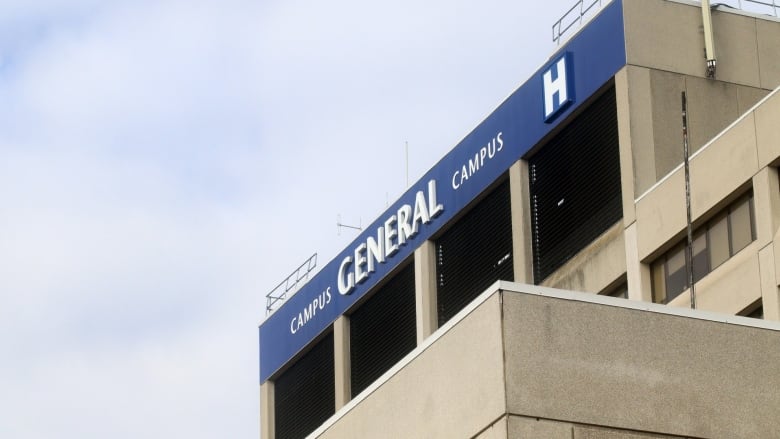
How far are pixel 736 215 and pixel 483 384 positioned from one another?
75.8ft

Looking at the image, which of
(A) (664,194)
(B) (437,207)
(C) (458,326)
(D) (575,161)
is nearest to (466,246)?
(B) (437,207)

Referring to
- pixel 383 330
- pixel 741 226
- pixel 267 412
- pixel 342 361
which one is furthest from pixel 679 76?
pixel 267 412

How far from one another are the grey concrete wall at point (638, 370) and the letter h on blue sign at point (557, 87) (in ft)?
91.7

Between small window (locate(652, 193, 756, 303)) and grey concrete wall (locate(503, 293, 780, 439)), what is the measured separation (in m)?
19.8

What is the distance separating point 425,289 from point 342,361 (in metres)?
6.32

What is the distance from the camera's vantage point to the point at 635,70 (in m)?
52.9

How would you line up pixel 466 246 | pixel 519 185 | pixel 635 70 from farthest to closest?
1. pixel 466 246
2. pixel 519 185
3. pixel 635 70

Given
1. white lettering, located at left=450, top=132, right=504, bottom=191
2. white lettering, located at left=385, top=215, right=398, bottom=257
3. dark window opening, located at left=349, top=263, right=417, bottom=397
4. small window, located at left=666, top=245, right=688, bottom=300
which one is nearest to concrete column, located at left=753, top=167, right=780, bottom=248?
small window, located at left=666, top=245, right=688, bottom=300

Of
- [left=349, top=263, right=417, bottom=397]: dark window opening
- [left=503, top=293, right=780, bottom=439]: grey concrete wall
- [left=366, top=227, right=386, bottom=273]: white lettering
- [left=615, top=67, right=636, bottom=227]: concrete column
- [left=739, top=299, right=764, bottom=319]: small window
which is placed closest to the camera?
[left=503, top=293, right=780, bottom=439]: grey concrete wall

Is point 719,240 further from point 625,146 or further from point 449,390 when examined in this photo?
point 449,390

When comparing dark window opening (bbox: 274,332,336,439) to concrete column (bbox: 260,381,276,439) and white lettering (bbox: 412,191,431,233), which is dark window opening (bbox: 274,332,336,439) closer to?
concrete column (bbox: 260,381,276,439)

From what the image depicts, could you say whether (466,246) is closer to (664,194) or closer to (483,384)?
(664,194)

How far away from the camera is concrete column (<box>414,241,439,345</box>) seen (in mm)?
61594

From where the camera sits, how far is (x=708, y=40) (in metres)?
53.7
